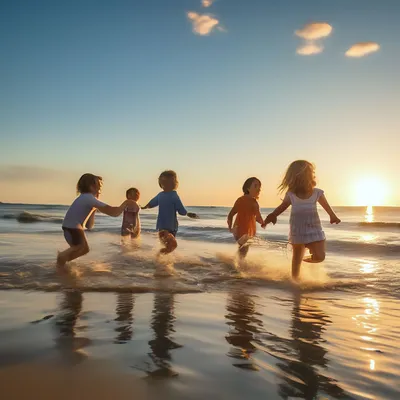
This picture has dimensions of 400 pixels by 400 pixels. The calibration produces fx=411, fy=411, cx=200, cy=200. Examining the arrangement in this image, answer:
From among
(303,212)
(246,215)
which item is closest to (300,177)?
(303,212)

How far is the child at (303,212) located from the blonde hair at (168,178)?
117 inches

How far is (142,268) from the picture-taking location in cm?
784

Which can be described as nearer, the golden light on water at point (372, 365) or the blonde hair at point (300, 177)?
the golden light on water at point (372, 365)

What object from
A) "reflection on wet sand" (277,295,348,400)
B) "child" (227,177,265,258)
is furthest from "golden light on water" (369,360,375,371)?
"child" (227,177,265,258)

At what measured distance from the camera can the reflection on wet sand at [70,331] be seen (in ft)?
8.72

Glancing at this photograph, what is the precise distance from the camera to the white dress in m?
6.91

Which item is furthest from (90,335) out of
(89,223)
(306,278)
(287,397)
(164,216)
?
(164,216)

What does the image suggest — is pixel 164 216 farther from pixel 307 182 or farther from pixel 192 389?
pixel 192 389

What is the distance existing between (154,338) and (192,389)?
0.96 m

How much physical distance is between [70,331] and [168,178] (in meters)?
6.30

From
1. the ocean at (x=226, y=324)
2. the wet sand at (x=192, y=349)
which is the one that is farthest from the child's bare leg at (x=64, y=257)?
the wet sand at (x=192, y=349)

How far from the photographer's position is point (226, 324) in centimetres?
366

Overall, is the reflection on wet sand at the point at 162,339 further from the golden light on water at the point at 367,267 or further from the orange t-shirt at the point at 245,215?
the golden light on water at the point at 367,267

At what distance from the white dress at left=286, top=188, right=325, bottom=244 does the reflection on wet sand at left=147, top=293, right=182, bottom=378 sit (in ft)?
9.89
